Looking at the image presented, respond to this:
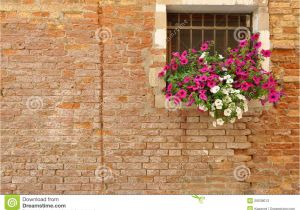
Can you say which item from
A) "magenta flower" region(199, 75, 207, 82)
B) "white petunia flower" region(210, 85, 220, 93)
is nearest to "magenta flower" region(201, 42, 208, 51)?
"magenta flower" region(199, 75, 207, 82)

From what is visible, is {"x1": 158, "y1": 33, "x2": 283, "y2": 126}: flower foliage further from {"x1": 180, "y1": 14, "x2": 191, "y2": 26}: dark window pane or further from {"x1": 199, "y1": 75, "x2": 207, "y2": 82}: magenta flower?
{"x1": 180, "y1": 14, "x2": 191, "y2": 26}: dark window pane

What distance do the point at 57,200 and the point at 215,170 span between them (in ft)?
5.99

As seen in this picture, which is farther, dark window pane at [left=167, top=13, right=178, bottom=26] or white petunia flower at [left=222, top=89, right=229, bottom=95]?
dark window pane at [left=167, top=13, right=178, bottom=26]

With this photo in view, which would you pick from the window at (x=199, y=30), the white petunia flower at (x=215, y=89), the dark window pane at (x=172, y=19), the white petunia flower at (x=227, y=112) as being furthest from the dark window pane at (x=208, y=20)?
the white petunia flower at (x=227, y=112)

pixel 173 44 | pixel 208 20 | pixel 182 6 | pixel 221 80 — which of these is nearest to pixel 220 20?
pixel 208 20

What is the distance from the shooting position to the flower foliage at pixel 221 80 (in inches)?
168

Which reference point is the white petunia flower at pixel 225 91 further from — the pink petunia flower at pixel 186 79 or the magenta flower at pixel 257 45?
the magenta flower at pixel 257 45

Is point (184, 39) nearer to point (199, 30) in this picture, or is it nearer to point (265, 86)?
point (199, 30)

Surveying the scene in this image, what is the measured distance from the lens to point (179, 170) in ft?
15.2

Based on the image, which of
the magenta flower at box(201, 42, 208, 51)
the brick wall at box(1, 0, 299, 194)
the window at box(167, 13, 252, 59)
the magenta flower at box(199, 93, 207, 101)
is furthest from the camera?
the window at box(167, 13, 252, 59)

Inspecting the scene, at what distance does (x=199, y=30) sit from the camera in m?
4.81

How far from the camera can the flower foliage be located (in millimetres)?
4258

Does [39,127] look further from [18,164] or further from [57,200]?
[57,200]

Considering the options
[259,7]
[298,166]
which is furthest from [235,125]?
[259,7]
